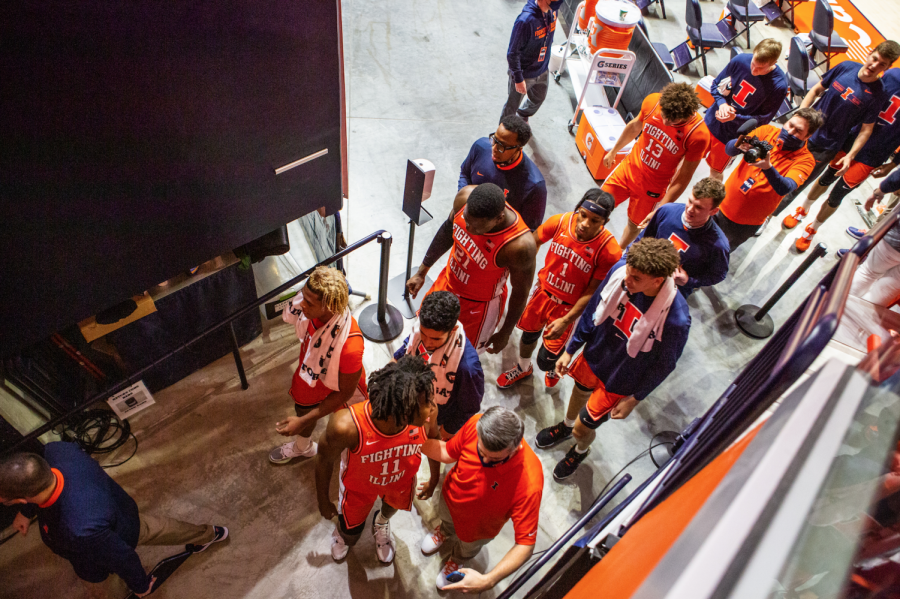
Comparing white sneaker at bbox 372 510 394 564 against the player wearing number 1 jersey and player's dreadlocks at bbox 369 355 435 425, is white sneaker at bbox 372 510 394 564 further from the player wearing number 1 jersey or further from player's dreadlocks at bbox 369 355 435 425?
the player wearing number 1 jersey

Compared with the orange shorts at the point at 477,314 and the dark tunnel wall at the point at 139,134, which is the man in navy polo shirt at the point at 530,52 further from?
the dark tunnel wall at the point at 139,134

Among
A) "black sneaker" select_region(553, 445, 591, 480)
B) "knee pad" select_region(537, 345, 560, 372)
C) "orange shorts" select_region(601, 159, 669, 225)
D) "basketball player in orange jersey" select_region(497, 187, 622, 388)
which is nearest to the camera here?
"basketball player in orange jersey" select_region(497, 187, 622, 388)

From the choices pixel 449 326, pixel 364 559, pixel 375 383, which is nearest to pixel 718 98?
pixel 449 326

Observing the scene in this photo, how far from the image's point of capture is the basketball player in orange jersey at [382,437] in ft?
7.25

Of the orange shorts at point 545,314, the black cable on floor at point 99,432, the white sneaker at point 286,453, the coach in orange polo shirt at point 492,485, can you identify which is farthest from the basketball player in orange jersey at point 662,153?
the black cable on floor at point 99,432

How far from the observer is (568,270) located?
11.1 ft

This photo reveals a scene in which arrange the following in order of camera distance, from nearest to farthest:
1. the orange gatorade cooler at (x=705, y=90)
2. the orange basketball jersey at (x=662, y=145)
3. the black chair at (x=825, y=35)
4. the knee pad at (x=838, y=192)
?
the orange basketball jersey at (x=662, y=145), the knee pad at (x=838, y=192), the orange gatorade cooler at (x=705, y=90), the black chair at (x=825, y=35)

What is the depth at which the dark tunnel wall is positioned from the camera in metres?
1.82

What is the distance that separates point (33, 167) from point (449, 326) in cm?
187

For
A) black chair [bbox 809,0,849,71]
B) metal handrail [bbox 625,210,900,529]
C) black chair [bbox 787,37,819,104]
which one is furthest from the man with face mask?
black chair [bbox 809,0,849,71]

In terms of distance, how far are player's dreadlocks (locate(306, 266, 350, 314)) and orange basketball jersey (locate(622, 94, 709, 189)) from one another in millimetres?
3189

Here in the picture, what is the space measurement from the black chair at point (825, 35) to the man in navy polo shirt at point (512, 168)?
6506mm

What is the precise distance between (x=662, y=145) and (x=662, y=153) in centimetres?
7

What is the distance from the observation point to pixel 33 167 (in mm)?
1960
